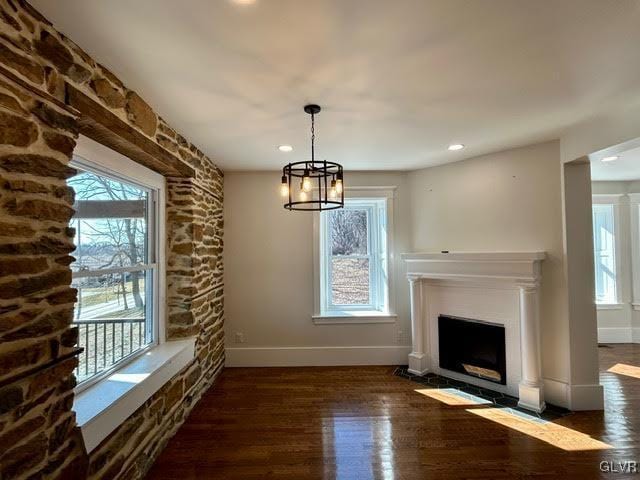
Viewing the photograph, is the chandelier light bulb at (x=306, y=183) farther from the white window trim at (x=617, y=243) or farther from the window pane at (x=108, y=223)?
the white window trim at (x=617, y=243)

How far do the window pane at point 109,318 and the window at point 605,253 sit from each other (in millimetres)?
6385

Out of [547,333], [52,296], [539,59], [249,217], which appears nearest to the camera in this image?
[52,296]

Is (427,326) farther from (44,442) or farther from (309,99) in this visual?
(44,442)

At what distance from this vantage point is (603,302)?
16.2 ft

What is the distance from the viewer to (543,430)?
2635mm

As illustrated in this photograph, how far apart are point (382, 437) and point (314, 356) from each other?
5.58 ft

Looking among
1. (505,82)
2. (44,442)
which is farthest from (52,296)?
(505,82)

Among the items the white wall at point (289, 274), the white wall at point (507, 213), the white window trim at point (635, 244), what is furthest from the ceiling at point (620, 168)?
the white wall at point (289, 274)

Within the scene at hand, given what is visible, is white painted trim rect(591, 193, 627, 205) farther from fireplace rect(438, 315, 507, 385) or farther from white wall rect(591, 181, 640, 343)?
fireplace rect(438, 315, 507, 385)

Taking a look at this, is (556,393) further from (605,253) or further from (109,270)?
(109,270)

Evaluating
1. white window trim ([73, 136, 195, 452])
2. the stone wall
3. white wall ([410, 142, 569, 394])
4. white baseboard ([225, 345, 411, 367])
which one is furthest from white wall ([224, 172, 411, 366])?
the stone wall

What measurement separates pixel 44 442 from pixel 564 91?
3505mm

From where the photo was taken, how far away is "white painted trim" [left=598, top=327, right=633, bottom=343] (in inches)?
192

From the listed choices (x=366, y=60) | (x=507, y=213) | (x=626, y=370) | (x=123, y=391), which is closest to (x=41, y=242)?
(x=123, y=391)
